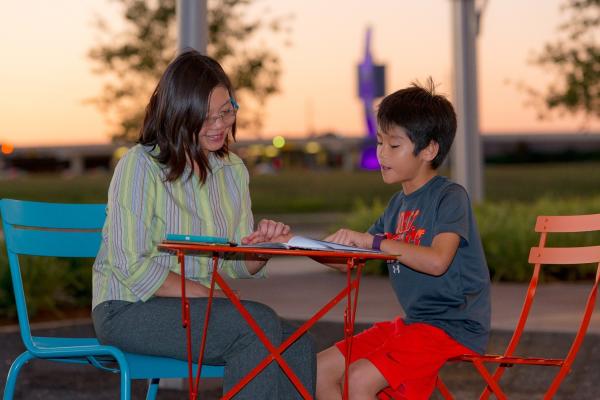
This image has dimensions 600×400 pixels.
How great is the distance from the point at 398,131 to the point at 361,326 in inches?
142

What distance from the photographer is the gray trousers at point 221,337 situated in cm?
367

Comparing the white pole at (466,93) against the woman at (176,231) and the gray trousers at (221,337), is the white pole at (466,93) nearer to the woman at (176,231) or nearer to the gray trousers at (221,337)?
the woman at (176,231)

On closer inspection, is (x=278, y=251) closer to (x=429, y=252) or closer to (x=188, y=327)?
(x=188, y=327)

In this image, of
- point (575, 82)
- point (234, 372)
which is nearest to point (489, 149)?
point (575, 82)

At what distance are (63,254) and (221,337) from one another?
106cm

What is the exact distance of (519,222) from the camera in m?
11.0

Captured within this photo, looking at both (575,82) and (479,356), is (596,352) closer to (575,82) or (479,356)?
(479,356)

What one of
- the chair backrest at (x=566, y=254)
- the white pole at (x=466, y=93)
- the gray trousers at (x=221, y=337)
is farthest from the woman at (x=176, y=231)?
the white pole at (x=466, y=93)

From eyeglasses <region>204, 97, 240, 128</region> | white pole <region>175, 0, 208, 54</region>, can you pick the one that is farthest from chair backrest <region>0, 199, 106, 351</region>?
white pole <region>175, 0, 208, 54</region>

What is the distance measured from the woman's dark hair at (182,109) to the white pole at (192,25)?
2262mm

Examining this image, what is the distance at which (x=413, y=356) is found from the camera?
386 centimetres

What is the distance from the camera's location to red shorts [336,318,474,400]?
12.6 ft

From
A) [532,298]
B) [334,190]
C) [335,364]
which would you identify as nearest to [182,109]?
[335,364]

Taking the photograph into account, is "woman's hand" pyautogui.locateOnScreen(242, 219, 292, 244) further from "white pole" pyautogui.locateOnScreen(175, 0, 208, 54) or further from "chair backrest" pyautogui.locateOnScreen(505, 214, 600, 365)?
"white pole" pyautogui.locateOnScreen(175, 0, 208, 54)
